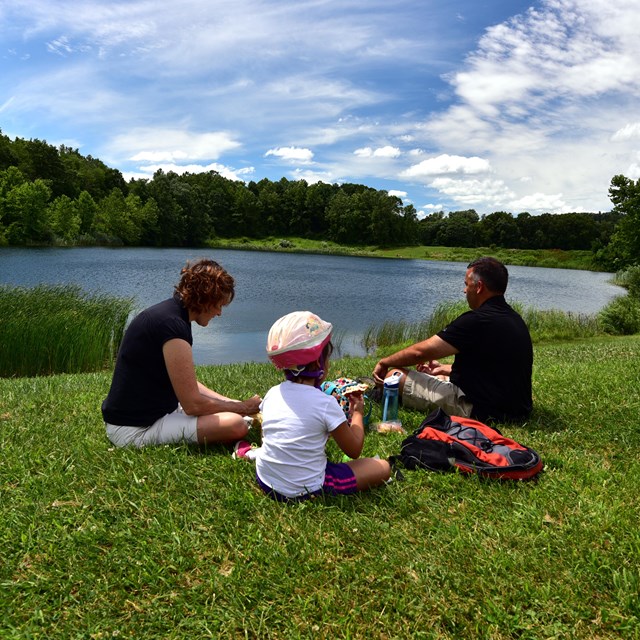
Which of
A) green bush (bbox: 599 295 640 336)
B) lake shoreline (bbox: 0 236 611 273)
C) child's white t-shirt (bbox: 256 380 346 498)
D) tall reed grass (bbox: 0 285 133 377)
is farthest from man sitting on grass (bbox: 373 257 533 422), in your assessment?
lake shoreline (bbox: 0 236 611 273)

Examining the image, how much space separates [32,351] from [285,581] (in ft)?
35.0

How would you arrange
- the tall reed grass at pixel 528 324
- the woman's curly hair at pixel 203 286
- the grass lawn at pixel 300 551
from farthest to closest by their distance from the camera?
the tall reed grass at pixel 528 324 < the woman's curly hair at pixel 203 286 < the grass lawn at pixel 300 551

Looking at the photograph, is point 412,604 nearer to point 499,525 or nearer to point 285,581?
point 285,581

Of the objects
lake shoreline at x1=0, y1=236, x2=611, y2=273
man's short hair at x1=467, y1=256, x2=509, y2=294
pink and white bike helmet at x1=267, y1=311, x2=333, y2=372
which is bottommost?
pink and white bike helmet at x1=267, y1=311, x2=333, y2=372

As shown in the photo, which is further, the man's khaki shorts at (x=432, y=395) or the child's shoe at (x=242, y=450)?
the man's khaki shorts at (x=432, y=395)

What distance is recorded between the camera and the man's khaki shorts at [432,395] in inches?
209

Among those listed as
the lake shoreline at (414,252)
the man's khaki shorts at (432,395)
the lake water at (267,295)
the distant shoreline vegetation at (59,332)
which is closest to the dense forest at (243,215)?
the lake shoreline at (414,252)

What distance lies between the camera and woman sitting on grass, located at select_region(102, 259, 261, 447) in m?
4.00

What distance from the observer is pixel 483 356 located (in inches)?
200

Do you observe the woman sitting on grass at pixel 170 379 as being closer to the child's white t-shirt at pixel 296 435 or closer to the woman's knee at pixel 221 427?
the woman's knee at pixel 221 427

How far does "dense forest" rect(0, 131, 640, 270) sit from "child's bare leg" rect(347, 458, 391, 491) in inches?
2836

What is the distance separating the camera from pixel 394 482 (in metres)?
3.82

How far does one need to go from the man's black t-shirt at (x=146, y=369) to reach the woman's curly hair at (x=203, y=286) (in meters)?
0.12

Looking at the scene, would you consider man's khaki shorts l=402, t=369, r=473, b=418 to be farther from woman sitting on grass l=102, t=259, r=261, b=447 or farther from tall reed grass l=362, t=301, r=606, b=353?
tall reed grass l=362, t=301, r=606, b=353
